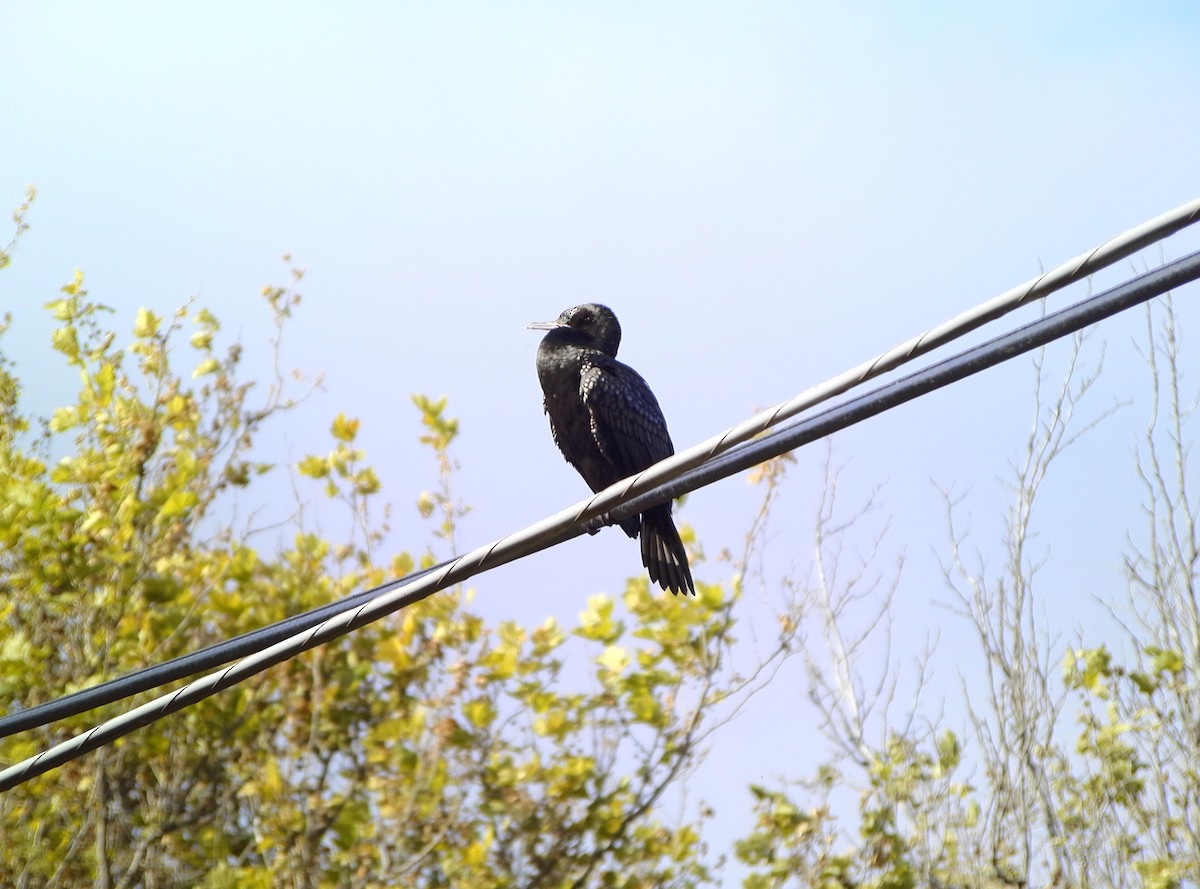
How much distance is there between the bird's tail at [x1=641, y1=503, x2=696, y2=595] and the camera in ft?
16.0

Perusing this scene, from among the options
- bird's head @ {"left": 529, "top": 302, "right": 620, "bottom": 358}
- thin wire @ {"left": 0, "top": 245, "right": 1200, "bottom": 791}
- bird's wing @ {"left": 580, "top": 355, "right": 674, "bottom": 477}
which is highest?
bird's head @ {"left": 529, "top": 302, "right": 620, "bottom": 358}

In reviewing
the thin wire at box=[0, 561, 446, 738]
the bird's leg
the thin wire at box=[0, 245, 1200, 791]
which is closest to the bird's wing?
the bird's leg

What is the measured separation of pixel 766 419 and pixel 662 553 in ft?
8.21

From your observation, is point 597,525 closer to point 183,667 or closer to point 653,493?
point 653,493

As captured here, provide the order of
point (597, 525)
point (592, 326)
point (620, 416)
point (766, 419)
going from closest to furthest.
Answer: point (766, 419)
point (597, 525)
point (620, 416)
point (592, 326)

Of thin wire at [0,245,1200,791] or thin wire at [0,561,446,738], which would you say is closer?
thin wire at [0,245,1200,791]

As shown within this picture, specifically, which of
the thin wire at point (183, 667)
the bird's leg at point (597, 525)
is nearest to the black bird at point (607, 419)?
the bird's leg at point (597, 525)

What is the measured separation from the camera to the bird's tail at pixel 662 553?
4879 millimetres

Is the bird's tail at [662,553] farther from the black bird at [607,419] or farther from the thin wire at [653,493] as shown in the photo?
the thin wire at [653,493]

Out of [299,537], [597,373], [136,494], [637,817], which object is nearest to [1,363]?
[136,494]

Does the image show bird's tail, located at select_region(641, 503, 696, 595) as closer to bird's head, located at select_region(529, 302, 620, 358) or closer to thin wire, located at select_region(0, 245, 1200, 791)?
bird's head, located at select_region(529, 302, 620, 358)

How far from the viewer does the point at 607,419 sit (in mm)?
5043

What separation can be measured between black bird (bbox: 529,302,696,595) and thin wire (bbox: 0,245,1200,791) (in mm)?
2077

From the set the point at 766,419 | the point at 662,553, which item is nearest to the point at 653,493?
the point at 766,419
